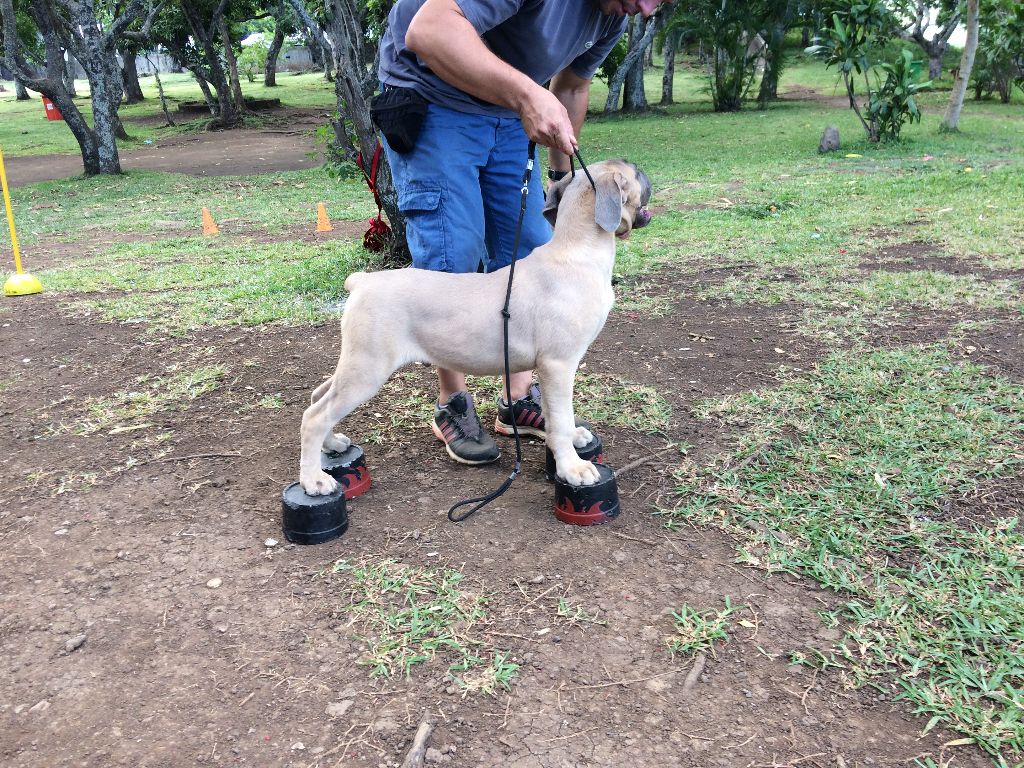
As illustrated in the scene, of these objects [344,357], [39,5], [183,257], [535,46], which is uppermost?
[39,5]

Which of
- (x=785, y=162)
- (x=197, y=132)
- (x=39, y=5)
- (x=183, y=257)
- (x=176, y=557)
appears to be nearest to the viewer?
(x=176, y=557)

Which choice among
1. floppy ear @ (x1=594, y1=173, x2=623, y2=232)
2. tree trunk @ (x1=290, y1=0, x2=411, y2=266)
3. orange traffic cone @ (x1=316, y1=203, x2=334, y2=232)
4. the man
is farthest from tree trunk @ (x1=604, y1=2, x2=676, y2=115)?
floppy ear @ (x1=594, y1=173, x2=623, y2=232)

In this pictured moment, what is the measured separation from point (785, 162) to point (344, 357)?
12239 millimetres

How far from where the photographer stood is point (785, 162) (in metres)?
13.4

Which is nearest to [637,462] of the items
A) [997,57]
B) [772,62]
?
[997,57]

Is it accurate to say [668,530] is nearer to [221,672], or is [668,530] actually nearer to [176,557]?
[221,672]

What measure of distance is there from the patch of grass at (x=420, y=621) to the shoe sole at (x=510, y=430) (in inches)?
46.1

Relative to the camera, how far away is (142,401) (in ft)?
14.8

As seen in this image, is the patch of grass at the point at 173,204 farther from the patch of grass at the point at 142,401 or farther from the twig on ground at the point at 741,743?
the twig on ground at the point at 741,743

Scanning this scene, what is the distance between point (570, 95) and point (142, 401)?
296 cm

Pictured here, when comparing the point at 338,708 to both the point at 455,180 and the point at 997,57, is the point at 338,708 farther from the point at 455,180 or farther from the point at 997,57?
the point at 997,57

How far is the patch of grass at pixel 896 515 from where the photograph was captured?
2258mm

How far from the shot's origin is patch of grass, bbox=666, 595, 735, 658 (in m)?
2.39

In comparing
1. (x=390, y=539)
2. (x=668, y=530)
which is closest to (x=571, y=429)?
(x=668, y=530)
